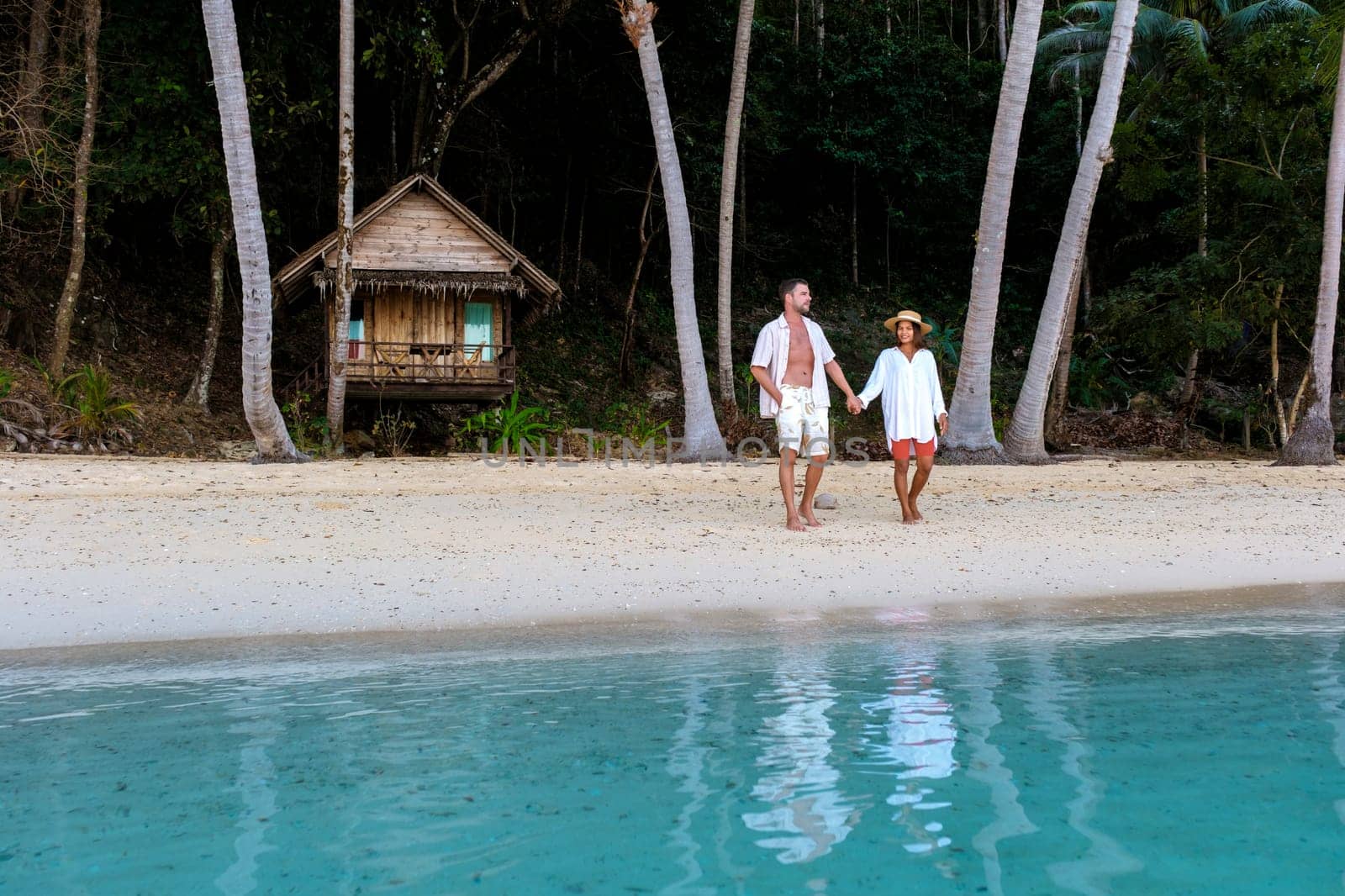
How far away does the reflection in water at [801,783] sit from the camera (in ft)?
12.0

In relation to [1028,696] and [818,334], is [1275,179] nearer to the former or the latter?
[818,334]

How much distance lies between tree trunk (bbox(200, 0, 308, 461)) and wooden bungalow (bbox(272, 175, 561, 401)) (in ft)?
13.0

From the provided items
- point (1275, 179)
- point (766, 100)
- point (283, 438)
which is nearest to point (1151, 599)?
point (283, 438)

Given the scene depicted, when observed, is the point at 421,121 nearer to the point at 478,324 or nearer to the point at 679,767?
the point at 478,324

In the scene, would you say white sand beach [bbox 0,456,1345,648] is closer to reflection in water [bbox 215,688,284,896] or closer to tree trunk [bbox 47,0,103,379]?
reflection in water [bbox 215,688,284,896]

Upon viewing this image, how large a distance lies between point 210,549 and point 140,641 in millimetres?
1790

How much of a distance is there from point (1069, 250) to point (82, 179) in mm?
14103

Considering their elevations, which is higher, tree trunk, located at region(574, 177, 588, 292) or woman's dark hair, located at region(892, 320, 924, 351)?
tree trunk, located at region(574, 177, 588, 292)

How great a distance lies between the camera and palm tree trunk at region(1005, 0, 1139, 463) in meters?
14.3

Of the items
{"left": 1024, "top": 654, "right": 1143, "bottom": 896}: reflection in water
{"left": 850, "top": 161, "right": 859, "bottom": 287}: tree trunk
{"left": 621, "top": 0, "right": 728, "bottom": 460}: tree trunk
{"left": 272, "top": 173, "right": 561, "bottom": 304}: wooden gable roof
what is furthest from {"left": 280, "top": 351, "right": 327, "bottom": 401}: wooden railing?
{"left": 850, "top": 161, "right": 859, "bottom": 287}: tree trunk

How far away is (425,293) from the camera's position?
19.0 meters

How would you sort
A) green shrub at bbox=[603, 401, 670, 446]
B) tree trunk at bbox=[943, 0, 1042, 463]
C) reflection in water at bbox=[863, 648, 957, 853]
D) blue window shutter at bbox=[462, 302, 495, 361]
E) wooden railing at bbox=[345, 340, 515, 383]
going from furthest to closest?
green shrub at bbox=[603, 401, 670, 446] < blue window shutter at bbox=[462, 302, 495, 361] < wooden railing at bbox=[345, 340, 515, 383] < tree trunk at bbox=[943, 0, 1042, 463] < reflection in water at bbox=[863, 648, 957, 853]

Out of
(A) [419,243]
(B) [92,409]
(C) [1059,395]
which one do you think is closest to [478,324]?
(A) [419,243]

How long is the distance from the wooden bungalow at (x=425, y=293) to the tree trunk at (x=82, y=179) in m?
2.95
